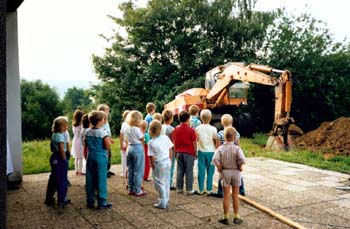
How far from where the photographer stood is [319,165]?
1009 centimetres

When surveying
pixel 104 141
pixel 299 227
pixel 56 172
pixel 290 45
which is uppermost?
pixel 290 45

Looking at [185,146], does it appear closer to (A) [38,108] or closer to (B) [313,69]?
(B) [313,69]

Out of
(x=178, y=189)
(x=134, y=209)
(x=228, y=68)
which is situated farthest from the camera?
(x=228, y=68)

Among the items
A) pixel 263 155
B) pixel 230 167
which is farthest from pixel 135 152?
pixel 263 155

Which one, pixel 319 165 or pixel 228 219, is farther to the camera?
pixel 319 165

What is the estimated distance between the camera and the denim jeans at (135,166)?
676 cm

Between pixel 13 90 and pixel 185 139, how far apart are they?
3517 millimetres

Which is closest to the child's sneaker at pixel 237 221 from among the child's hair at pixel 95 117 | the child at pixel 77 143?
the child's hair at pixel 95 117

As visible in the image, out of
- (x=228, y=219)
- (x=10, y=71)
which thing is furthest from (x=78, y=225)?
(x=10, y=71)

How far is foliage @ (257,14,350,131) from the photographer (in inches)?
765

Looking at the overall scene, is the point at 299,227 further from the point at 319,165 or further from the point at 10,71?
the point at 10,71

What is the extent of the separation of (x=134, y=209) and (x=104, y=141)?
1.15 metres

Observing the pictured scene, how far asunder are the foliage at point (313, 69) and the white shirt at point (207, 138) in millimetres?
13938

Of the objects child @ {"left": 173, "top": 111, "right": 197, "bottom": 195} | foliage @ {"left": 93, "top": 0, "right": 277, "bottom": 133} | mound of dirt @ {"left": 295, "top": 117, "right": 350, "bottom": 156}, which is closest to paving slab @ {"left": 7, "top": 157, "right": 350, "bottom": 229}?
child @ {"left": 173, "top": 111, "right": 197, "bottom": 195}
